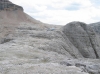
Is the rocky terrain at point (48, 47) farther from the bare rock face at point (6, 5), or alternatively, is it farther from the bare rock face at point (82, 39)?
the bare rock face at point (6, 5)

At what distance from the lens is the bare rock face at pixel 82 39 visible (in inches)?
2552

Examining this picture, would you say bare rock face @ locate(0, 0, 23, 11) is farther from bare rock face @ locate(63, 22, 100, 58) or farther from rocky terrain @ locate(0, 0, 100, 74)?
bare rock face @ locate(63, 22, 100, 58)

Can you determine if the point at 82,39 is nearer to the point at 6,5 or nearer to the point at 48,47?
the point at 48,47

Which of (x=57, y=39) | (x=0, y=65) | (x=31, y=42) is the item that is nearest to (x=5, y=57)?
(x=0, y=65)

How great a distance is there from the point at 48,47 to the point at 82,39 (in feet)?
63.6

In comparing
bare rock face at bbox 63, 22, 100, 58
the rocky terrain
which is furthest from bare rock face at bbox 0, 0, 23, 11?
bare rock face at bbox 63, 22, 100, 58

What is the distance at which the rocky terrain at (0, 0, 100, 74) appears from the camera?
27.5m

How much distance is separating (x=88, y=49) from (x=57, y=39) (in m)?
11.2

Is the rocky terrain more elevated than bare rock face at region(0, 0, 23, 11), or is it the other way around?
bare rock face at region(0, 0, 23, 11)

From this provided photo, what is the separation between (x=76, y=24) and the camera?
67.9 m

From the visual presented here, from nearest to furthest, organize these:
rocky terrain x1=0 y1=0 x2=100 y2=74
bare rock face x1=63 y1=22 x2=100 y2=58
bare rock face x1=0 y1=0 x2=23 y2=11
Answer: rocky terrain x1=0 y1=0 x2=100 y2=74
bare rock face x1=63 y1=22 x2=100 y2=58
bare rock face x1=0 y1=0 x2=23 y2=11

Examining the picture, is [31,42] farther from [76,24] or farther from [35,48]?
[76,24]

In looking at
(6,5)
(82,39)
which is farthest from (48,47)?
(6,5)

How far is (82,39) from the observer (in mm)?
66938
